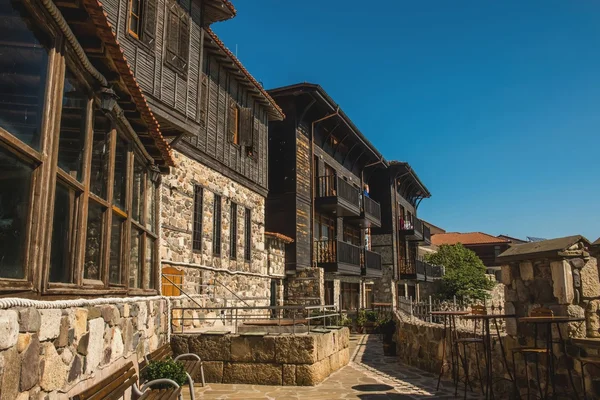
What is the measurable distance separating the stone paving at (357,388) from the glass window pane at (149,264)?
214cm

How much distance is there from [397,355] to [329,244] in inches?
309

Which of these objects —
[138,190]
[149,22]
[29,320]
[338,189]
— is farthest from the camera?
[338,189]

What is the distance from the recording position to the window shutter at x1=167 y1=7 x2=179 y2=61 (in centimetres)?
1119

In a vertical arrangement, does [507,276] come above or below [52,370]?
above

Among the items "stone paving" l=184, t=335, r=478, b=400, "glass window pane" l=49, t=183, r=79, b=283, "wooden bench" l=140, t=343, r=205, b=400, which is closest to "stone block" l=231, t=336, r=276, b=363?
"stone paving" l=184, t=335, r=478, b=400

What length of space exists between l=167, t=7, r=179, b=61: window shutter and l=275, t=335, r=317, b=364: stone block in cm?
689

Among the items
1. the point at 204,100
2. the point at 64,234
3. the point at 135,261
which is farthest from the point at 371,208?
the point at 64,234

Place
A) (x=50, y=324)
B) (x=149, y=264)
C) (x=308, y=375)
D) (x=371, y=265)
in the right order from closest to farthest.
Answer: (x=50, y=324) < (x=149, y=264) < (x=308, y=375) < (x=371, y=265)

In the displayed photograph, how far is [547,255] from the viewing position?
6137mm

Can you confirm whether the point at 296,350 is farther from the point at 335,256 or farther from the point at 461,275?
the point at 461,275

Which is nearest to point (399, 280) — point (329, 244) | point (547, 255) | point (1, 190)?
point (329, 244)

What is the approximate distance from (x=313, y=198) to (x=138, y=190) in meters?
13.8

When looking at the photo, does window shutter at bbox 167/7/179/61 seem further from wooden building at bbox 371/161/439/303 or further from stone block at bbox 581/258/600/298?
wooden building at bbox 371/161/439/303

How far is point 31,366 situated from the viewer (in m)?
2.98
